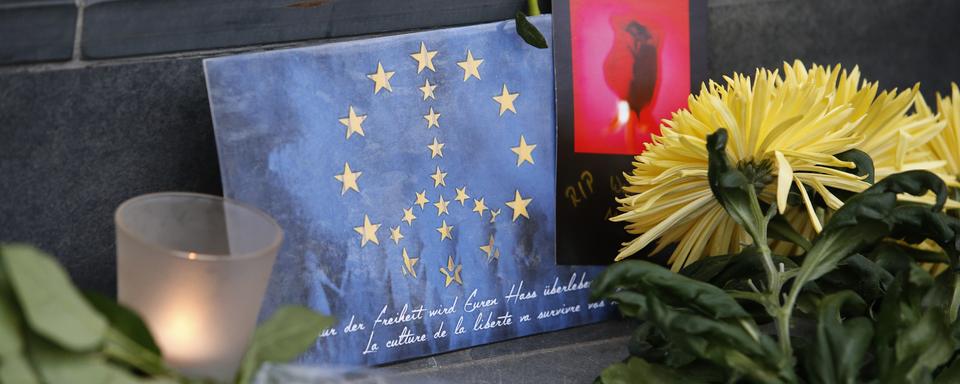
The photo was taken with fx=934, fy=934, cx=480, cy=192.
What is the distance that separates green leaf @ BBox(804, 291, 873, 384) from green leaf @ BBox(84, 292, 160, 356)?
0.32m

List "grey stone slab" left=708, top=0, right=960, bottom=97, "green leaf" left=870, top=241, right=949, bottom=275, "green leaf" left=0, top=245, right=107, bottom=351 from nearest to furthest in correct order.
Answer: "green leaf" left=0, top=245, right=107, bottom=351
"green leaf" left=870, top=241, right=949, bottom=275
"grey stone slab" left=708, top=0, right=960, bottom=97

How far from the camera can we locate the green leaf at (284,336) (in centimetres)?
40

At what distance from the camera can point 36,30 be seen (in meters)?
0.50

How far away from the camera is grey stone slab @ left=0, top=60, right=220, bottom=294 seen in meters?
0.51

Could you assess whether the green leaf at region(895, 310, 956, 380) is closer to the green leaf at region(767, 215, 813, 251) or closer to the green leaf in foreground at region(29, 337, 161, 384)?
the green leaf at region(767, 215, 813, 251)

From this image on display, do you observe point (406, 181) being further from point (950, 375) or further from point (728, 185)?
point (950, 375)

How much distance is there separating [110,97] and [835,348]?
1.35ft

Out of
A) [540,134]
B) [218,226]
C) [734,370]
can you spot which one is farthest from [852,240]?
[218,226]

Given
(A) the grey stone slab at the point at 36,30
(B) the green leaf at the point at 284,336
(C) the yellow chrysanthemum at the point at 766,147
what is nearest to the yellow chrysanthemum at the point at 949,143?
(C) the yellow chrysanthemum at the point at 766,147

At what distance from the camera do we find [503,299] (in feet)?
2.01

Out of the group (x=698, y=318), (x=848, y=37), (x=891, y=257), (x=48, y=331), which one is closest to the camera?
(x=48, y=331)

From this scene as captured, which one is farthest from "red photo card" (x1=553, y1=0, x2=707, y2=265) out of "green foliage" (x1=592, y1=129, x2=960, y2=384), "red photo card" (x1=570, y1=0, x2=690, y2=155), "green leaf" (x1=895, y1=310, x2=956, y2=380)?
"green leaf" (x1=895, y1=310, x2=956, y2=380)

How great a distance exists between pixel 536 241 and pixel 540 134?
7 cm

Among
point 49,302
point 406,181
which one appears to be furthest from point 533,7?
point 49,302
